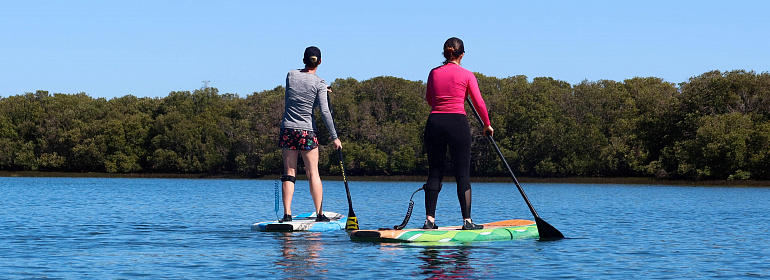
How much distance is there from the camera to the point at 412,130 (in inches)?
4272

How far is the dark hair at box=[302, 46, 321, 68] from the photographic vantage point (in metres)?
15.0

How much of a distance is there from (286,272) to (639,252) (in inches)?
201

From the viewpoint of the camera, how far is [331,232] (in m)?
15.0

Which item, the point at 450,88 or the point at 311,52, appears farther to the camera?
the point at 311,52

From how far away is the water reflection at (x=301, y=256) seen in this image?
9.71 meters

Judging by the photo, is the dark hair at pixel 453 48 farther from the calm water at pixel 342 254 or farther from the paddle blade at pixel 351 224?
the paddle blade at pixel 351 224

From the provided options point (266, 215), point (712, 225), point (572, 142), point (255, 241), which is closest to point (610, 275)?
point (255, 241)

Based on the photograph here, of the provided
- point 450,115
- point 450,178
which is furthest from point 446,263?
point 450,178

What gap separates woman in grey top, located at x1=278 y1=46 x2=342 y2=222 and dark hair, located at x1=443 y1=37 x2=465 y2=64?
261cm

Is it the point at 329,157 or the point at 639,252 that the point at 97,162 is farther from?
the point at 639,252

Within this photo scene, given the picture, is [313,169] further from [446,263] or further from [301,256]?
[446,263]

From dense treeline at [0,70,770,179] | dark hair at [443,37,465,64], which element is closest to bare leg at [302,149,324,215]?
dark hair at [443,37,465,64]

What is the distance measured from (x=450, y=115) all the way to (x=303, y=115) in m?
2.98

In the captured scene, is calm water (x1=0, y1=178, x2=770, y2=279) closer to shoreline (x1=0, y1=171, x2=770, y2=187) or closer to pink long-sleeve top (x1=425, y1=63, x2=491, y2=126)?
pink long-sleeve top (x1=425, y1=63, x2=491, y2=126)
